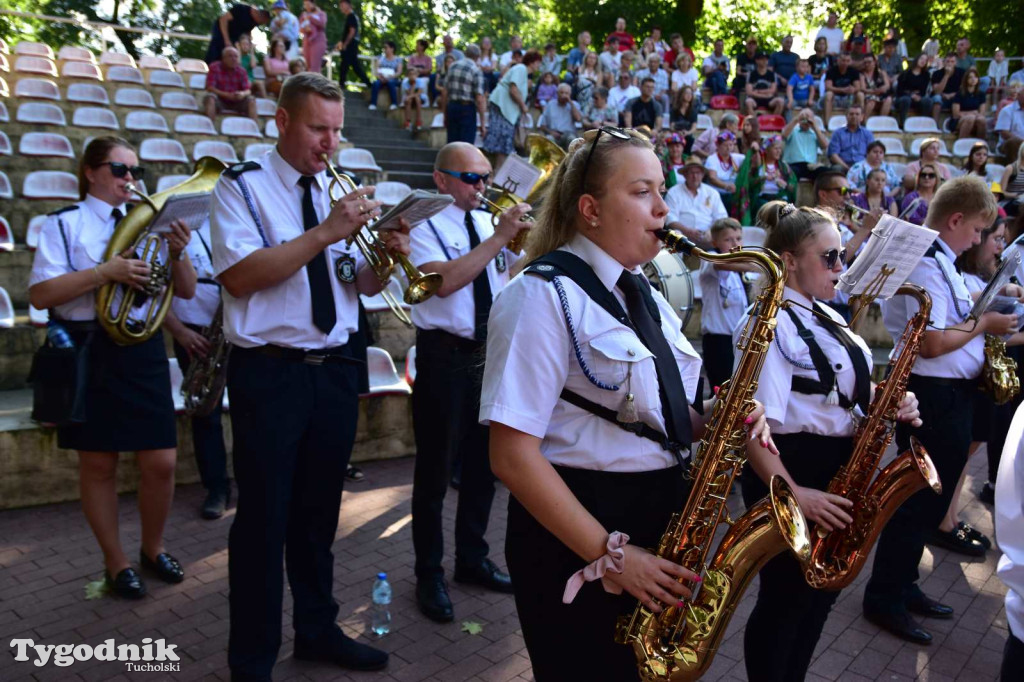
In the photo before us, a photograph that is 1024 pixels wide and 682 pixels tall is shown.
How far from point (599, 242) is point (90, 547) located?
154 inches

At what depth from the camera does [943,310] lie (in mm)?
3758

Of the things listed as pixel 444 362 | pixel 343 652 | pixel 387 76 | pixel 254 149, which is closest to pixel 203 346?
pixel 444 362

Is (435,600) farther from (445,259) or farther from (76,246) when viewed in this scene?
(76,246)

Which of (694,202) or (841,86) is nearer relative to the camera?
(694,202)

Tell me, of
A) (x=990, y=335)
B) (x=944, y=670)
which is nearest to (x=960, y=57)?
(x=990, y=335)

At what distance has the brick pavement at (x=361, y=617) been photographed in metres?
3.53

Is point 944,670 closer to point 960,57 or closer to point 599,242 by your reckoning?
point 599,242

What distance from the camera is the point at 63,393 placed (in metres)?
3.69

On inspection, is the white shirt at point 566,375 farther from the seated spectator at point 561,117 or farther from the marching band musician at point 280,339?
the seated spectator at point 561,117

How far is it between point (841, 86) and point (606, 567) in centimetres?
1681

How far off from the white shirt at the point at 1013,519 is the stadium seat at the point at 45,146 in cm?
1002

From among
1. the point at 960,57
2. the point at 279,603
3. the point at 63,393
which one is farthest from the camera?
the point at 960,57

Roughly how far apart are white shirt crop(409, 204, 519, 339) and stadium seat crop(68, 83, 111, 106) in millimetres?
10013

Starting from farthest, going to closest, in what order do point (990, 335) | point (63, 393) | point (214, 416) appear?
point (214, 416) < point (990, 335) < point (63, 393)
